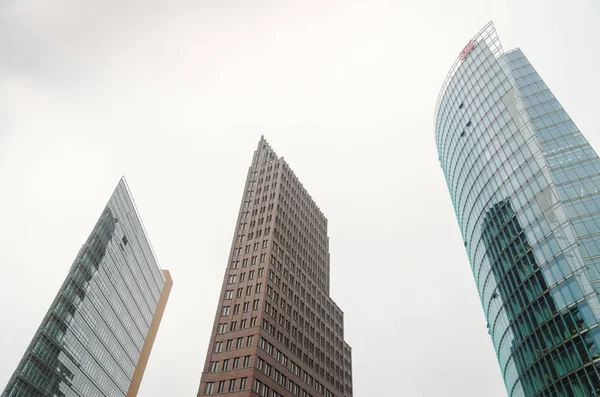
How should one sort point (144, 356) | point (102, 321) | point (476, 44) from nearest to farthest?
point (476, 44), point (102, 321), point (144, 356)

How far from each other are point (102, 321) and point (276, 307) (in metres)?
76.5

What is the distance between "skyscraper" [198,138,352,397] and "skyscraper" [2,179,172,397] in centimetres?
5273

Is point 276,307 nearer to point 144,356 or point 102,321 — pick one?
point 102,321

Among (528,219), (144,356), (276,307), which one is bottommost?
(276,307)

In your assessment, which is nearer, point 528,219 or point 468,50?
point 528,219

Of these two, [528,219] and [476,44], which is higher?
[476,44]

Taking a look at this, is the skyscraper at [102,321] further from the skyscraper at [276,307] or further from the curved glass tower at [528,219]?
the curved glass tower at [528,219]

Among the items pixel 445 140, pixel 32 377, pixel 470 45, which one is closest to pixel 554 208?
pixel 445 140

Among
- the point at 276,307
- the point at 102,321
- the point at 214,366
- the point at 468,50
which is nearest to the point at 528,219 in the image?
the point at 276,307

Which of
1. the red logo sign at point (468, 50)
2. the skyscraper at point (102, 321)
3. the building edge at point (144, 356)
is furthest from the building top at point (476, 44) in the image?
the building edge at point (144, 356)

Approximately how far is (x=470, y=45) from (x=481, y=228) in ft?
156

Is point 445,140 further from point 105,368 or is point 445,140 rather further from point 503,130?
point 105,368

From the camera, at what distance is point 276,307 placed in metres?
92.8

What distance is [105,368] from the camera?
14538 cm
